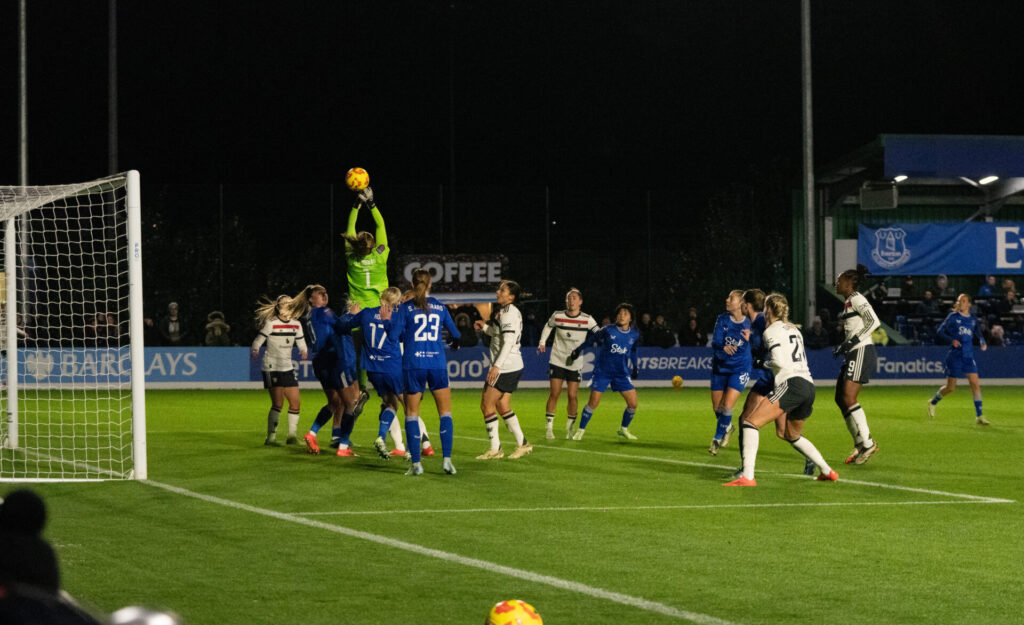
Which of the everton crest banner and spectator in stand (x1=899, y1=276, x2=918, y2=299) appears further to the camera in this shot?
the everton crest banner

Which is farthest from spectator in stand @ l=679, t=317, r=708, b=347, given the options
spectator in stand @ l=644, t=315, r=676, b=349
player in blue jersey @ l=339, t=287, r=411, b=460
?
player in blue jersey @ l=339, t=287, r=411, b=460

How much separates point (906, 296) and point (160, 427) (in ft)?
80.0

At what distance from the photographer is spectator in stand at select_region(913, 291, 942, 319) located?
3612 cm

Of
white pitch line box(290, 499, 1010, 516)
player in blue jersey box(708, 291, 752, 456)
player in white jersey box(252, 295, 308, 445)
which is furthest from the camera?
player in white jersey box(252, 295, 308, 445)

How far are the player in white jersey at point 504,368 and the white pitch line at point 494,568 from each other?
443cm

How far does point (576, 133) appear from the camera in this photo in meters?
54.9

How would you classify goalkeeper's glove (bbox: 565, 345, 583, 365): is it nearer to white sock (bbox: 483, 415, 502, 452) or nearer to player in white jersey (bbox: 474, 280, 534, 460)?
player in white jersey (bbox: 474, 280, 534, 460)

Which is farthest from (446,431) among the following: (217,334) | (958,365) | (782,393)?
(217,334)

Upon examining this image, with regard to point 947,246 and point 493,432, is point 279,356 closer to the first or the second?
point 493,432

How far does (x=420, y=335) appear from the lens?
1329 cm

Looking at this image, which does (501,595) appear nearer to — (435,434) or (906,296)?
(435,434)

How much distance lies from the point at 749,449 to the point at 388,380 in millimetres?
3892

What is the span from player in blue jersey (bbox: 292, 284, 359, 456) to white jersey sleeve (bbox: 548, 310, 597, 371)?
11.5 feet

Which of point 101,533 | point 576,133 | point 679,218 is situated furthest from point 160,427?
point 576,133
